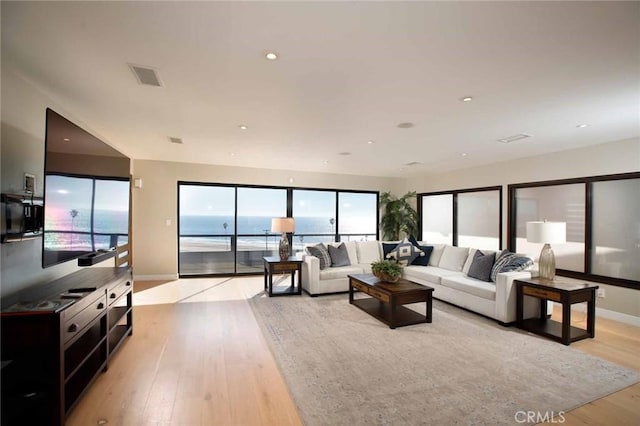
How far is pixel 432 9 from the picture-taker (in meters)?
1.65

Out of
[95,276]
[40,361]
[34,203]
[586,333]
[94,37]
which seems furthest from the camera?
[586,333]

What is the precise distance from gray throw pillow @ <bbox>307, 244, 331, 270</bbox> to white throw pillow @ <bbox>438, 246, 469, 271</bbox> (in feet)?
6.80

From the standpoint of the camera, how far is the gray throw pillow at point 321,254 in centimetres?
538

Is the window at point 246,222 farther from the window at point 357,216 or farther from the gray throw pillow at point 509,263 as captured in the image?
the gray throw pillow at point 509,263

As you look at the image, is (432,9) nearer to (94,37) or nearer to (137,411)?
(94,37)

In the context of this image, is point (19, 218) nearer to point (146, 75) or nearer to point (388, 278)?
point (146, 75)

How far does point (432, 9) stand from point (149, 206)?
6.14 m

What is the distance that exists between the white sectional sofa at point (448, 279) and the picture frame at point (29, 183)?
3.60 m

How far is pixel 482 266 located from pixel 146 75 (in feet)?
15.5

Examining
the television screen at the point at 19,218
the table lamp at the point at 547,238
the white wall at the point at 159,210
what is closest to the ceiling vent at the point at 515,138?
the table lamp at the point at 547,238

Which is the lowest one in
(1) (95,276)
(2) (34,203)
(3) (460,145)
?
(1) (95,276)

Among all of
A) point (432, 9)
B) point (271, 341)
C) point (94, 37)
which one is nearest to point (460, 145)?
point (432, 9)

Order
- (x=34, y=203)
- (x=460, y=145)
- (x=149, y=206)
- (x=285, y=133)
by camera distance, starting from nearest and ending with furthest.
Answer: (x=34, y=203) < (x=285, y=133) < (x=460, y=145) < (x=149, y=206)

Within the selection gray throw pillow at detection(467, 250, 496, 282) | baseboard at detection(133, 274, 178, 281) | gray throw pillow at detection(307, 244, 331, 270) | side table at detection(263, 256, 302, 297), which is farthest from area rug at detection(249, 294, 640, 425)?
baseboard at detection(133, 274, 178, 281)
